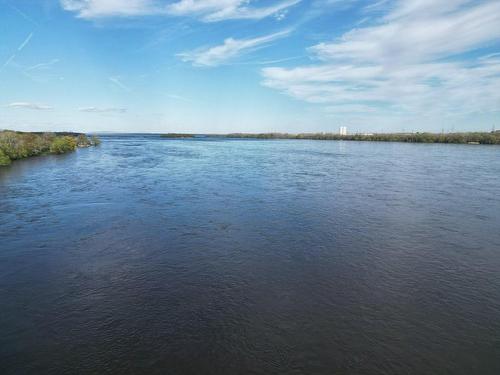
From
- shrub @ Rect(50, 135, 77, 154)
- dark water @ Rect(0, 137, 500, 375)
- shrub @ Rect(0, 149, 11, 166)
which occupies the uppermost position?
shrub @ Rect(50, 135, 77, 154)

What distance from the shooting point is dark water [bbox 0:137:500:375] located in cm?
671

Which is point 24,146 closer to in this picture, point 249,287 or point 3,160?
point 3,160

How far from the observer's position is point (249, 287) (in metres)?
9.24

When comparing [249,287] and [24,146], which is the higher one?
[24,146]

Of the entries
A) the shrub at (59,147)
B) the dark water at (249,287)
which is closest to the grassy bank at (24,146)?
the shrub at (59,147)

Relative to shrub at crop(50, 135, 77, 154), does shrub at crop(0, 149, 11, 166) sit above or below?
below

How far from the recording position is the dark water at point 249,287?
6715 mm

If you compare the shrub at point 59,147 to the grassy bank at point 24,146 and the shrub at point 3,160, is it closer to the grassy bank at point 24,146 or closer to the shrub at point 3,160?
the grassy bank at point 24,146

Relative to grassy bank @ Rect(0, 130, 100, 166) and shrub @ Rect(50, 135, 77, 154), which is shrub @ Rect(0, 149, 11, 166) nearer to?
grassy bank @ Rect(0, 130, 100, 166)

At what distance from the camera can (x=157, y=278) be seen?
9.71m

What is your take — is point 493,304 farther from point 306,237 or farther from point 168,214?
point 168,214

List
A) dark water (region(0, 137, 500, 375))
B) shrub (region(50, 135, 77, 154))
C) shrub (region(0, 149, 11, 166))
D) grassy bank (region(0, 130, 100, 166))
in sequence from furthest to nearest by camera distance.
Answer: shrub (region(50, 135, 77, 154)) → grassy bank (region(0, 130, 100, 166)) → shrub (region(0, 149, 11, 166)) → dark water (region(0, 137, 500, 375))

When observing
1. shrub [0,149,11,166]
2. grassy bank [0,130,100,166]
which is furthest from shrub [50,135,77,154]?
shrub [0,149,11,166]

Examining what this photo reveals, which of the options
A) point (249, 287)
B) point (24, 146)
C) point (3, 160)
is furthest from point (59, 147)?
point (249, 287)
